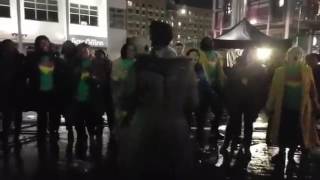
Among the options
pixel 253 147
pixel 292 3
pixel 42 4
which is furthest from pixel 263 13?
pixel 253 147

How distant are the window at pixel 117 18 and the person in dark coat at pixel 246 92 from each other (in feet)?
124

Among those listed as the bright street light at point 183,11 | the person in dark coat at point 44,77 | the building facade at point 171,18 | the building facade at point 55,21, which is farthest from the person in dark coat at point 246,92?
the bright street light at point 183,11

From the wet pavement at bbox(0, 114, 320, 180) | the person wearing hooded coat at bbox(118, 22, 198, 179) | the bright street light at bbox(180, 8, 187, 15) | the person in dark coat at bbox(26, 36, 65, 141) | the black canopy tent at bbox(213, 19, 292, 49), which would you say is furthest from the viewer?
the bright street light at bbox(180, 8, 187, 15)

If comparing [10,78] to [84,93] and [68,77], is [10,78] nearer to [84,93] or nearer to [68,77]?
[68,77]

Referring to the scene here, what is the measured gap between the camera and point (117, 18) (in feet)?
148

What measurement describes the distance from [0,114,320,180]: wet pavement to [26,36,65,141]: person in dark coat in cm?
84

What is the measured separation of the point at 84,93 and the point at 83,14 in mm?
33744

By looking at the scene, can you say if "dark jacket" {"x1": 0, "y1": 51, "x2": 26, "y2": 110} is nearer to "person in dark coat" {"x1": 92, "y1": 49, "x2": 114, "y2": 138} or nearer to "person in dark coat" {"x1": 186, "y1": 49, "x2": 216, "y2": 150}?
"person in dark coat" {"x1": 92, "y1": 49, "x2": 114, "y2": 138}

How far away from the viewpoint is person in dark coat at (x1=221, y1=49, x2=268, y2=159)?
7004mm

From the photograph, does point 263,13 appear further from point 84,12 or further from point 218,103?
point 218,103

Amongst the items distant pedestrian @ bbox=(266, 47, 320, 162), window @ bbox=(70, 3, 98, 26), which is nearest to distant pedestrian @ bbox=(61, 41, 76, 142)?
distant pedestrian @ bbox=(266, 47, 320, 162)

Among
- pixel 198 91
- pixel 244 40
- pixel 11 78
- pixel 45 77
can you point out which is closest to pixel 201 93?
pixel 198 91

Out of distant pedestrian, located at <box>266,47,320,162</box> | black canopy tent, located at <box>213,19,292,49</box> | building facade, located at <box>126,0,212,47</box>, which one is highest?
building facade, located at <box>126,0,212,47</box>

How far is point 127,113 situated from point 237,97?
4084 millimetres
